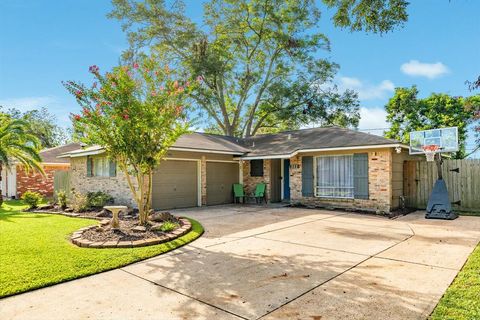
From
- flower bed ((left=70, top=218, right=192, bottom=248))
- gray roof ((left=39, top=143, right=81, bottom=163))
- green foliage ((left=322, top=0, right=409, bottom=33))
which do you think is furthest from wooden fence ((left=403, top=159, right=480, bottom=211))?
gray roof ((left=39, top=143, right=81, bottom=163))

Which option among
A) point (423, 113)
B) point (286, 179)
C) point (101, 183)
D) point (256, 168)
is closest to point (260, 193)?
point (256, 168)

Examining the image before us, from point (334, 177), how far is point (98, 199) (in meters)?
9.46

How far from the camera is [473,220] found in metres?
9.49

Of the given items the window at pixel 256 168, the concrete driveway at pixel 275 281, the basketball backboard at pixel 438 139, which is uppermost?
the basketball backboard at pixel 438 139

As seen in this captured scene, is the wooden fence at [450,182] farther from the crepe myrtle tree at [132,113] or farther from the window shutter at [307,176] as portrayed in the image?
the crepe myrtle tree at [132,113]

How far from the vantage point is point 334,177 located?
40.7 ft

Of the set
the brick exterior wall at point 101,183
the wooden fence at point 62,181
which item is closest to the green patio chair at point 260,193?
the brick exterior wall at point 101,183

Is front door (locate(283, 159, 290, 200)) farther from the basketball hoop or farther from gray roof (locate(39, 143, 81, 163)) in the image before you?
gray roof (locate(39, 143, 81, 163))

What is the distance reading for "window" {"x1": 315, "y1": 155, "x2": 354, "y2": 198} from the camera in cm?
1205

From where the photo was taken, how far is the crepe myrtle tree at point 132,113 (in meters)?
7.21

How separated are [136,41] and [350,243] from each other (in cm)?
2194

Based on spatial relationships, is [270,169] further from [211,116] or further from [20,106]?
[20,106]

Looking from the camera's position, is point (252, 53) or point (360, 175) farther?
point (252, 53)

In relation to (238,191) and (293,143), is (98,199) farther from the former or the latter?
(293,143)
